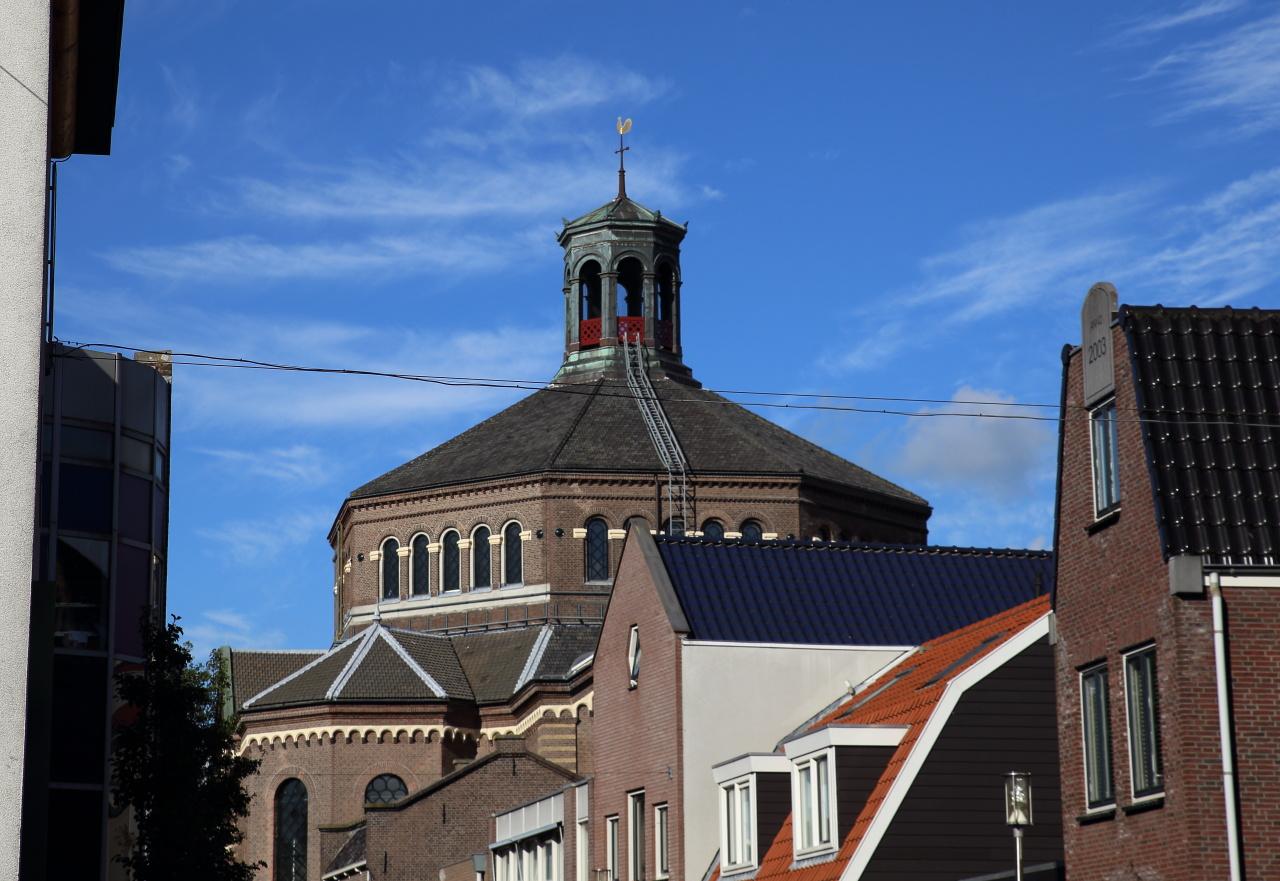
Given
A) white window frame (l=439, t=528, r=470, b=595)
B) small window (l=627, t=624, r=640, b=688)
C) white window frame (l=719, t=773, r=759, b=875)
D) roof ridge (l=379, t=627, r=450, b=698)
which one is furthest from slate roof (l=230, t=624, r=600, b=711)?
white window frame (l=719, t=773, r=759, b=875)

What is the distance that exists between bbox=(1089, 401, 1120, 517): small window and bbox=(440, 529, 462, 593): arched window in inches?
1933

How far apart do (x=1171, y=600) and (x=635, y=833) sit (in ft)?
50.9

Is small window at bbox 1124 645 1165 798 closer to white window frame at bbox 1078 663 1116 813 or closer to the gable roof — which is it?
white window frame at bbox 1078 663 1116 813

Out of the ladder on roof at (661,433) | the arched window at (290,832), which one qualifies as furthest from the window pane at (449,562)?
the arched window at (290,832)

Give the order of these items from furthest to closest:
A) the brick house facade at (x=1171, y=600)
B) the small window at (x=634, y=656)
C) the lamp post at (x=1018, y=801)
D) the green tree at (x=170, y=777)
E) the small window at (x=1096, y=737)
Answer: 1. the small window at (x=634, y=656)
2. the green tree at (x=170, y=777)
3. the lamp post at (x=1018, y=801)
4. the small window at (x=1096, y=737)
5. the brick house facade at (x=1171, y=600)

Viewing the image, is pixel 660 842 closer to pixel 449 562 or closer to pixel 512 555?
pixel 512 555

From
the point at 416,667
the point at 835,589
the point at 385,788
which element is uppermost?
the point at 416,667

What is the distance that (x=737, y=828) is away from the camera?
27.9 metres

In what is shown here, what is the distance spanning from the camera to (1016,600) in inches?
1324

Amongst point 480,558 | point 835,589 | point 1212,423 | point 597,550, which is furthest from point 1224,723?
point 480,558

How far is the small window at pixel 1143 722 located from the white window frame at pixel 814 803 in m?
6.33

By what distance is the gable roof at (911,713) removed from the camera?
23812mm

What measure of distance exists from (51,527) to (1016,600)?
1488cm

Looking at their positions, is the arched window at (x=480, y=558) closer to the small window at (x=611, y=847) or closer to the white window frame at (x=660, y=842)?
the small window at (x=611, y=847)
